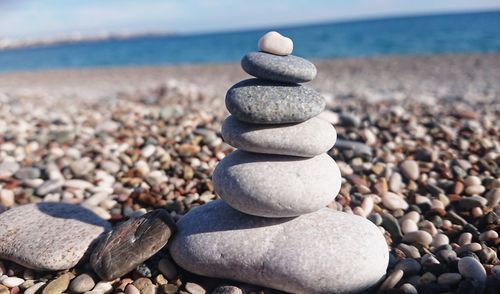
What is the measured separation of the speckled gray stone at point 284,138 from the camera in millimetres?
3078

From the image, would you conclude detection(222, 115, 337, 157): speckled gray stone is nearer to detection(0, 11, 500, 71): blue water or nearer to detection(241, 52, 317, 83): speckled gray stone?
detection(241, 52, 317, 83): speckled gray stone

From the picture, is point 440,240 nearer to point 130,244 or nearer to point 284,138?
point 284,138

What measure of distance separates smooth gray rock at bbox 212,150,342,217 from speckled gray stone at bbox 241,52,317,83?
570 mm

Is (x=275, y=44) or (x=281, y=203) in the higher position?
(x=275, y=44)

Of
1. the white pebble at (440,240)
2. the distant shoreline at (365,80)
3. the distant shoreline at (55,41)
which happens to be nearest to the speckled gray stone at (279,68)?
the white pebble at (440,240)

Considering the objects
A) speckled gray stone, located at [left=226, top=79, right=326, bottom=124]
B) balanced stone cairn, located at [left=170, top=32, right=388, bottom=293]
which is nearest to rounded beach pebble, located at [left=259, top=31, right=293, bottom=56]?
balanced stone cairn, located at [left=170, top=32, right=388, bottom=293]

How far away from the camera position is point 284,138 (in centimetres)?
308

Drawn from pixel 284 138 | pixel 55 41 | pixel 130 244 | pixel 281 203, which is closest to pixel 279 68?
pixel 284 138

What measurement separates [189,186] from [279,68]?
6.68ft

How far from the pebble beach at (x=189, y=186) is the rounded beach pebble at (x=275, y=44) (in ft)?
4.90

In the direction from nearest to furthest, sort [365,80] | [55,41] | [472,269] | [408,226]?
1. [472,269]
2. [408,226]
3. [365,80]
4. [55,41]

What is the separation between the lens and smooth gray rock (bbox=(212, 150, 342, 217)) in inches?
119

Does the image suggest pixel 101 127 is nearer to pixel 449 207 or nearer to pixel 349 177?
pixel 349 177

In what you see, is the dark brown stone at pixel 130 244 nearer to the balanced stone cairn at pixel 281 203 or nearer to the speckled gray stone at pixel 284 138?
the balanced stone cairn at pixel 281 203
